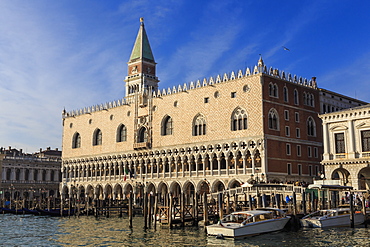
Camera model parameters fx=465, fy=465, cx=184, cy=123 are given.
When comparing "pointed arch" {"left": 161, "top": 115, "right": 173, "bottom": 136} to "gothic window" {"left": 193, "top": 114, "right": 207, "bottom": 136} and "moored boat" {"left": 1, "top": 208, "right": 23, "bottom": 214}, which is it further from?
"moored boat" {"left": 1, "top": 208, "right": 23, "bottom": 214}

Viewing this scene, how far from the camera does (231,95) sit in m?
39.2

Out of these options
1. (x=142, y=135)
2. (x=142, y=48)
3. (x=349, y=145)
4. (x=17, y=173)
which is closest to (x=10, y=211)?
(x=142, y=135)

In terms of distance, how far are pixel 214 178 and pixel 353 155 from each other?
1172 cm

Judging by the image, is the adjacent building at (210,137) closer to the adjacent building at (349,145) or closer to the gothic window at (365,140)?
the adjacent building at (349,145)

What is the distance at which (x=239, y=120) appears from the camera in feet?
126

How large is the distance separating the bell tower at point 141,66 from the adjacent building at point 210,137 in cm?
1716

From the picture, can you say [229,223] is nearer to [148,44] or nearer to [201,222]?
[201,222]

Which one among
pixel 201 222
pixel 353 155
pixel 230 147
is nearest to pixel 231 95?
pixel 230 147

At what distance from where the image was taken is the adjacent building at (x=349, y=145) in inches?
1265

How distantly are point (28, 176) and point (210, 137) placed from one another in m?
32.9

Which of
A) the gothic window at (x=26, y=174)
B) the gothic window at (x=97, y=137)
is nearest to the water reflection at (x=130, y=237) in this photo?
the gothic window at (x=97, y=137)

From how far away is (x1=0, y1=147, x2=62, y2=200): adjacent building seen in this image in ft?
196

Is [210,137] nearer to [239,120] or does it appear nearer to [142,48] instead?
[239,120]

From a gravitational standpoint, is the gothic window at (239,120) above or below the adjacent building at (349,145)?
above
